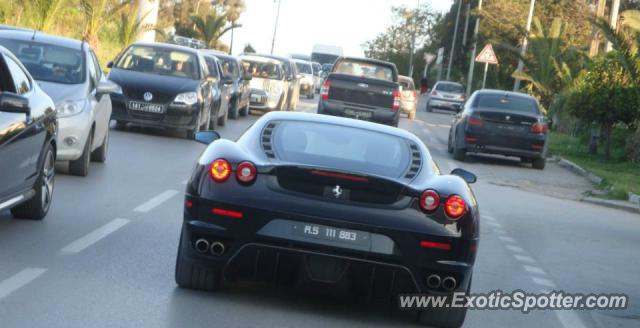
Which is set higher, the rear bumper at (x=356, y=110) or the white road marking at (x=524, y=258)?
the rear bumper at (x=356, y=110)

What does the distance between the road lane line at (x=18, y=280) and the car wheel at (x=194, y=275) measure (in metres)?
0.94

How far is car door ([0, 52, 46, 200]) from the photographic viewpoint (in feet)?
30.6

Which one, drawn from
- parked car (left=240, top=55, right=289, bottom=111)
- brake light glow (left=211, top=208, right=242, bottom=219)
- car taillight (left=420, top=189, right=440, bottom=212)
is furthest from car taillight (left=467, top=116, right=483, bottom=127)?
brake light glow (left=211, top=208, right=242, bottom=219)

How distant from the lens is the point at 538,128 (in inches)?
1016

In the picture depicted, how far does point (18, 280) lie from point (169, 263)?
4.63ft

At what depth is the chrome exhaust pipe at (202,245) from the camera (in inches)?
301

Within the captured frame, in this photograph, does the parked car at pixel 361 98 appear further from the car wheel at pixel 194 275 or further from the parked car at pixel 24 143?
the car wheel at pixel 194 275

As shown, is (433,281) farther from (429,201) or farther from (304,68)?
(304,68)

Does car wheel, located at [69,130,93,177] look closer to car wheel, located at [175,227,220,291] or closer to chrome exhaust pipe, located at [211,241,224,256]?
car wheel, located at [175,227,220,291]

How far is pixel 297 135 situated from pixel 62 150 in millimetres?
6159

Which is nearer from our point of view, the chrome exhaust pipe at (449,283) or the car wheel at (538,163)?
the chrome exhaust pipe at (449,283)

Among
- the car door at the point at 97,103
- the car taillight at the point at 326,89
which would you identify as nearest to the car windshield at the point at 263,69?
the car taillight at the point at 326,89

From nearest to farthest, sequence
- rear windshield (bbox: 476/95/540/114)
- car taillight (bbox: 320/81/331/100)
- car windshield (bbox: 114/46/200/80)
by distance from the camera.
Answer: car windshield (bbox: 114/46/200/80)
rear windshield (bbox: 476/95/540/114)
car taillight (bbox: 320/81/331/100)
